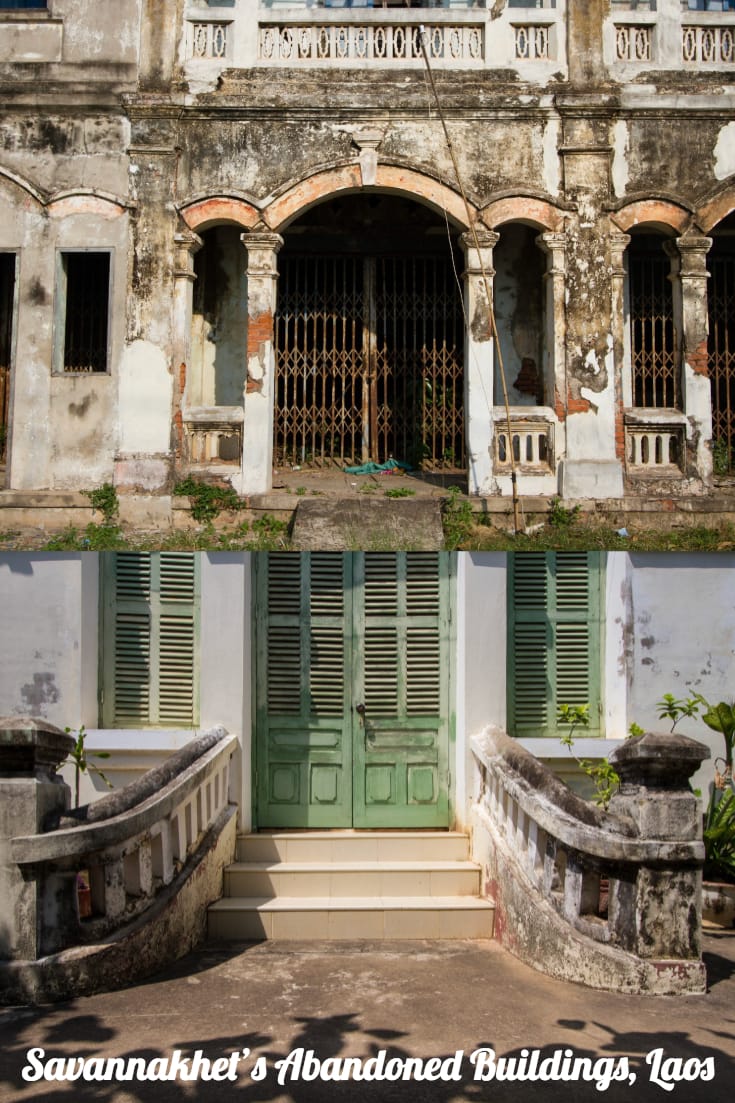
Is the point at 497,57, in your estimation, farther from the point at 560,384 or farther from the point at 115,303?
the point at 115,303

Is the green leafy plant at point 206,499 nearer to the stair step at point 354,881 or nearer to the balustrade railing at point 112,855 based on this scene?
the stair step at point 354,881

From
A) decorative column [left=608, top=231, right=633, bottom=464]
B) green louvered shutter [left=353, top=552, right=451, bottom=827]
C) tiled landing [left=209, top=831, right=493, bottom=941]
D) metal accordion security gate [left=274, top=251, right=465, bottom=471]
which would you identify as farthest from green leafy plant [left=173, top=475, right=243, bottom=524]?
tiled landing [left=209, top=831, right=493, bottom=941]

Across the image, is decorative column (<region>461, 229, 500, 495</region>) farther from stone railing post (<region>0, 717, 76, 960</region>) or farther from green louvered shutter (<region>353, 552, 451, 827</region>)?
stone railing post (<region>0, 717, 76, 960</region>)

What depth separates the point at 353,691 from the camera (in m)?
7.88

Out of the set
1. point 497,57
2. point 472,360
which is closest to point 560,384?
point 472,360

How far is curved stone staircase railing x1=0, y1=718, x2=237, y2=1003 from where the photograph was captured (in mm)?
4938

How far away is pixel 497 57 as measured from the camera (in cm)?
1170

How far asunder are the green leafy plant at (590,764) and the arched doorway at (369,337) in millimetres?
5294

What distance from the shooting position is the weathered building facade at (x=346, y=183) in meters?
11.6

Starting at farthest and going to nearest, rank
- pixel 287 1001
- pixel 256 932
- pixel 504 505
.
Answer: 1. pixel 504 505
2. pixel 256 932
3. pixel 287 1001

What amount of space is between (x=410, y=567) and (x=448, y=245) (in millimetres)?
6187

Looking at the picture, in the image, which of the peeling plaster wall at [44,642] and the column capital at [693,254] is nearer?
the peeling plaster wall at [44,642]

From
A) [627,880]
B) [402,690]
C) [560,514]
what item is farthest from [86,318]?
[627,880]

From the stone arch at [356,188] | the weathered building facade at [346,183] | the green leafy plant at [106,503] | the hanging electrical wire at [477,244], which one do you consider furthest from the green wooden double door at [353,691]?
the stone arch at [356,188]
